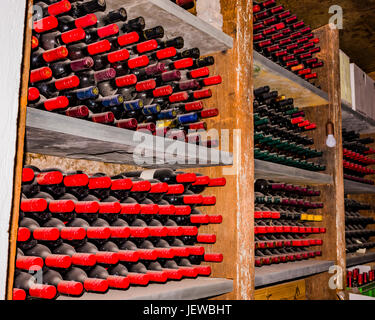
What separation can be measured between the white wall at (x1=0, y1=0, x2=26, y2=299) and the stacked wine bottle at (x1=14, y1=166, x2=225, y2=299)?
0.08 meters

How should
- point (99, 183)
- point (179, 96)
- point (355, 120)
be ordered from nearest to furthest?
point (99, 183) < point (179, 96) < point (355, 120)

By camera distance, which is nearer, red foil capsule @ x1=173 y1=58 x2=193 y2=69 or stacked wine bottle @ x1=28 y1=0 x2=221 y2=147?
stacked wine bottle @ x1=28 y1=0 x2=221 y2=147

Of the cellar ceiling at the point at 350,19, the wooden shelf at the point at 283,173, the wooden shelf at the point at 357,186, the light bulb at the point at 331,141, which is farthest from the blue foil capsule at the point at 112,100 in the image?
the wooden shelf at the point at 357,186

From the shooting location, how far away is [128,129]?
103 centimetres

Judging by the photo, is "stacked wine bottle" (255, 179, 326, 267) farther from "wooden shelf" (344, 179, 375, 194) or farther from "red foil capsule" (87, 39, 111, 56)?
"red foil capsule" (87, 39, 111, 56)

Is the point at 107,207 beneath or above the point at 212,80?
beneath

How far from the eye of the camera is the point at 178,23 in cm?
126

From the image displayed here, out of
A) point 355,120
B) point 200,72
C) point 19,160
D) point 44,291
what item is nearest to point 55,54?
point 19,160

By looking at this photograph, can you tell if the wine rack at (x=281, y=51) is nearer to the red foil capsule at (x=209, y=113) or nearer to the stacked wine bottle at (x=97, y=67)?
the red foil capsule at (x=209, y=113)

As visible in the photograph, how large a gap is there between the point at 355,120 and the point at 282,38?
1229 mm

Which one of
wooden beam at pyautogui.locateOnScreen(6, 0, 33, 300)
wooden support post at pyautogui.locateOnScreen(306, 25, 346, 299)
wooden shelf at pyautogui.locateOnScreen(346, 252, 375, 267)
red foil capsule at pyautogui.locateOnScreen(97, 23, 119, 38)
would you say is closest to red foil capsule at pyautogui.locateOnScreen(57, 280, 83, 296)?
wooden beam at pyautogui.locateOnScreen(6, 0, 33, 300)

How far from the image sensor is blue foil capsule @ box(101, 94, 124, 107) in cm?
95

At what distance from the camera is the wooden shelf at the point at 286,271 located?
4.97ft

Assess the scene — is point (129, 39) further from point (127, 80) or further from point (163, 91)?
point (163, 91)
